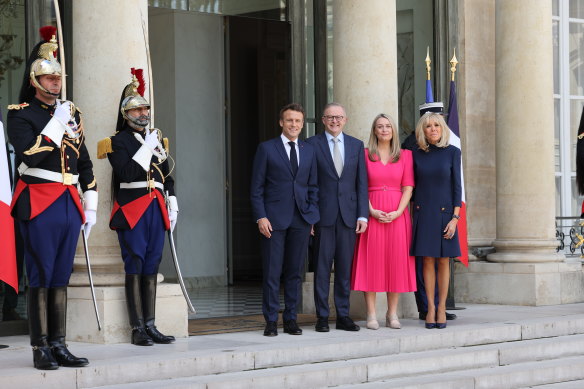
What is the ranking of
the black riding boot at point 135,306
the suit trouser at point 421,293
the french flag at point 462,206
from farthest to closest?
the french flag at point 462,206 → the suit trouser at point 421,293 → the black riding boot at point 135,306

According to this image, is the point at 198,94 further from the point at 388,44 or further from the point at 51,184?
the point at 51,184

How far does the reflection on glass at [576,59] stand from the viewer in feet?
46.8

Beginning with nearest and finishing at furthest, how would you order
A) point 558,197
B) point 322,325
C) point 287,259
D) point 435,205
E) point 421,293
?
point 287,259 → point 322,325 → point 435,205 → point 421,293 → point 558,197

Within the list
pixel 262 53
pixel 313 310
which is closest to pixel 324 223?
pixel 313 310

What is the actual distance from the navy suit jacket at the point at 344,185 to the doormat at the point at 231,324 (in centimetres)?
109

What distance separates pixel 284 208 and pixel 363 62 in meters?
2.12

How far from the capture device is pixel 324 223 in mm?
9203

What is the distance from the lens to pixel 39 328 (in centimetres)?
702

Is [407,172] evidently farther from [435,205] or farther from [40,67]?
[40,67]

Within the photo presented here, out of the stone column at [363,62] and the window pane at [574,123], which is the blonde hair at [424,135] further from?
the window pane at [574,123]

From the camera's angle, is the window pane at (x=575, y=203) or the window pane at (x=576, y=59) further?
the window pane at (x=576, y=59)

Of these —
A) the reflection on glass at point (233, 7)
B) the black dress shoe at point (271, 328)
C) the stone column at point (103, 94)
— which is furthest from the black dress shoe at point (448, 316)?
the reflection on glass at point (233, 7)

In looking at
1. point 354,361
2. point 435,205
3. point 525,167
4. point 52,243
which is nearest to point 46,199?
point 52,243

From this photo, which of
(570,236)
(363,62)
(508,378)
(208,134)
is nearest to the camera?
(508,378)
